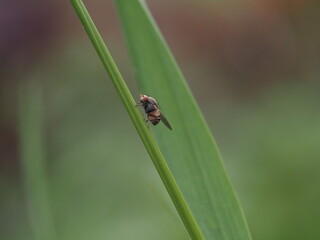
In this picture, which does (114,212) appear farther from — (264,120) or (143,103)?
(143,103)

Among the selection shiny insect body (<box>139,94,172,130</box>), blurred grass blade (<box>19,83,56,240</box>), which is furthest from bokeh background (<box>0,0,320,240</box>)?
shiny insect body (<box>139,94,172,130</box>)

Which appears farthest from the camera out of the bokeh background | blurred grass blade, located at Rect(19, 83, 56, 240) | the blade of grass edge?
the bokeh background

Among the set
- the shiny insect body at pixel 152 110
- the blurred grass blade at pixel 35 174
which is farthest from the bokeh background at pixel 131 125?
the shiny insect body at pixel 152 110

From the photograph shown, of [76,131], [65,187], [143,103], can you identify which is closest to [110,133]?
[76,131]

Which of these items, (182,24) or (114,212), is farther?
(182,24)

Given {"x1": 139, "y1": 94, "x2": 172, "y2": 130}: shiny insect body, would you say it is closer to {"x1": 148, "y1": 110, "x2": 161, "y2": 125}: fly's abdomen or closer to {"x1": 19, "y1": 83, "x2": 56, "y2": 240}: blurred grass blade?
{"x1": 148, "y1": 110, "x2": 161, "y2": 125}: fly's abdomen

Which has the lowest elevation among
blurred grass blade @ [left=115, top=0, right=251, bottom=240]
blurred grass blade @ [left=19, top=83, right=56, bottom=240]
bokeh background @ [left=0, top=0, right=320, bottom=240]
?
bokeh background @ [left=0, top=0, right=320, bottom=240]

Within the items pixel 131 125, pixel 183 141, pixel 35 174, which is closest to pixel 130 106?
pixel 183 141
